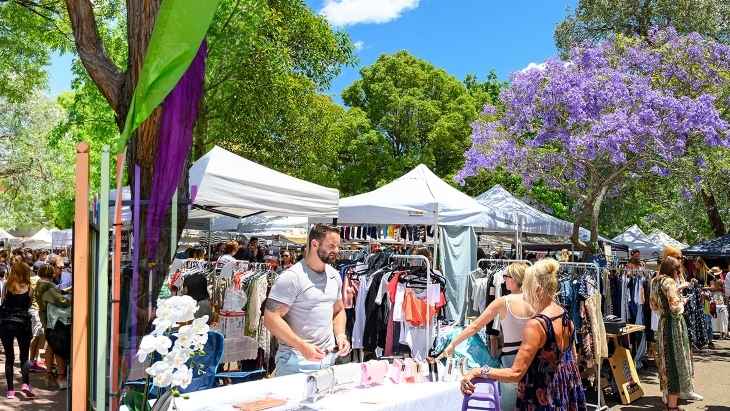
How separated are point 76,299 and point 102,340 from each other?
0.18 metres

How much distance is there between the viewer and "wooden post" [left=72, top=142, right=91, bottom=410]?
2.37 metres

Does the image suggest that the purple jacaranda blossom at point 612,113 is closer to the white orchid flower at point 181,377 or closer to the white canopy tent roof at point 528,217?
the white canopy tent roof at point 528,217

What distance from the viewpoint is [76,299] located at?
A: 242cm

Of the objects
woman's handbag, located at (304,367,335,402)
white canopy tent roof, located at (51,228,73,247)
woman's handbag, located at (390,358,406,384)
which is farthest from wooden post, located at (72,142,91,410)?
white canopy tent roof, located at (51,228,73,247)

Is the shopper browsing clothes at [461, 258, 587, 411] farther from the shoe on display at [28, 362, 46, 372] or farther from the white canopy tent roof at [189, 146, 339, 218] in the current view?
the shoe on display at [28, 362, 46, 372]

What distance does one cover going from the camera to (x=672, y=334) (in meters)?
7.14

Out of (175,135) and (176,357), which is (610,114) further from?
(176,357)

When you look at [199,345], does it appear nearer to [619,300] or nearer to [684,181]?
[619,300]

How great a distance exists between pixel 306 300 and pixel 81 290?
1.89 m

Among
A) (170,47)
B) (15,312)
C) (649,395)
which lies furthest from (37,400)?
(649,395)

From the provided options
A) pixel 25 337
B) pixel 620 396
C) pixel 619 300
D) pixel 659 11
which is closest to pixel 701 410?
pixel 620 396

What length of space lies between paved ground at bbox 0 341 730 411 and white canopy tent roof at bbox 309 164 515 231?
9.84 ft

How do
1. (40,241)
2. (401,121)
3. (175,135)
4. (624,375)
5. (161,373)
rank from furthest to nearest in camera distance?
(40,241) < (401,121) < (624,375) < (175,135) < (161,373)

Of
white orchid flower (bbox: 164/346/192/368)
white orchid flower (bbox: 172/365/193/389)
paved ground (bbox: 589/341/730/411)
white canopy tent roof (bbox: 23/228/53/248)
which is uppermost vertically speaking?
white canopy tent roof (bbox: 23/228/53/248)
